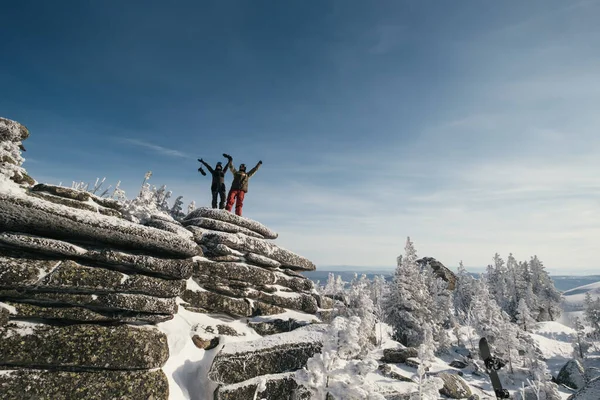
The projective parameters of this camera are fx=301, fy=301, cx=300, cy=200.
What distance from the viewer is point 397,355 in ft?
76.6

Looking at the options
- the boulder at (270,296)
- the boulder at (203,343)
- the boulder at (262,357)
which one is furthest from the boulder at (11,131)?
the boulder at (262,357)

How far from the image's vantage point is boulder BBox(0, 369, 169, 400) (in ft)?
25.4

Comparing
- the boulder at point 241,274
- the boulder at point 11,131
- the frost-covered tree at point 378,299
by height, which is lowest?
the frost-covered tree at point 378,299

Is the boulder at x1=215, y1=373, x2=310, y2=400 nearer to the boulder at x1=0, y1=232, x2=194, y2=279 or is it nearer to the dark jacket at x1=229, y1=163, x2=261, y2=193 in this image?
the boulder at x1=0, y1=232, x2=194, y2=279

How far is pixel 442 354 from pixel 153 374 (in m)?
40.1

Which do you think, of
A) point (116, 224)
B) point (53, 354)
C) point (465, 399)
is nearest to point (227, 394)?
point (53, 354)

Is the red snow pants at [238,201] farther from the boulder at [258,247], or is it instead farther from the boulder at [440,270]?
the boulder at [440,270]

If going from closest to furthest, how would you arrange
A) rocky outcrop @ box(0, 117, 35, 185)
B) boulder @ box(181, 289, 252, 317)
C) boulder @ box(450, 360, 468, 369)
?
1. rocky outcrop @ box(0, 117, 35, 185)
2. boulder @ box(181, 289, 252, 317)
3. boulder @ box(450, 360, 468, 369)

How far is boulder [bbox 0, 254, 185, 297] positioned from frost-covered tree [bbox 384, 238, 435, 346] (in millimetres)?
31007

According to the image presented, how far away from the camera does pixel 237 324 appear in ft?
43.3

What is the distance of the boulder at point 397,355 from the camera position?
23.2 metres

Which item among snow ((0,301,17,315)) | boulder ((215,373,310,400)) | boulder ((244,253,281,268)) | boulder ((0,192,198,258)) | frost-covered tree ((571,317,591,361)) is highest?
boulder ((0,192,198,258))

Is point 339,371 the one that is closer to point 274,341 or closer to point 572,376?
point 274,341

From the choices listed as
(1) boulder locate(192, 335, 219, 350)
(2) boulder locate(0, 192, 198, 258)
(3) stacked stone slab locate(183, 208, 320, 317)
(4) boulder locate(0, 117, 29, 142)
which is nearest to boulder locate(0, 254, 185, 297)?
(2) boulder locate(0, 192, 198, 258)
